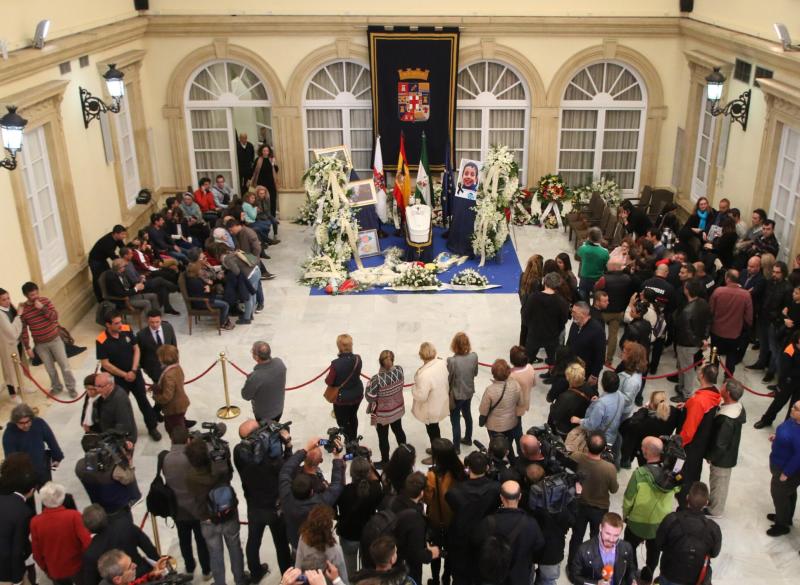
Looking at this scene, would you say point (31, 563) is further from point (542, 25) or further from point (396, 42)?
point (542, 25)

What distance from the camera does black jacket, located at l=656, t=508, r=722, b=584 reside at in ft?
18.4

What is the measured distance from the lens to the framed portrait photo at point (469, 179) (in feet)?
47.3

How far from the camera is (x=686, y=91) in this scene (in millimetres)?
15719

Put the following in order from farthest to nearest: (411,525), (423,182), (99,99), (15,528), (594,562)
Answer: (423,182) → (99,99) → (15,528) → (411,525) → (594,562)

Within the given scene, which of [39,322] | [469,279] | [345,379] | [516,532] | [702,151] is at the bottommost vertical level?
[469,279]

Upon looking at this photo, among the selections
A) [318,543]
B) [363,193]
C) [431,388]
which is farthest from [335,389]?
[363,193]

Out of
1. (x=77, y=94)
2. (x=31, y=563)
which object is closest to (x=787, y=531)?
(x=31, y=563)

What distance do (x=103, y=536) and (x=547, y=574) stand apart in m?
3.27

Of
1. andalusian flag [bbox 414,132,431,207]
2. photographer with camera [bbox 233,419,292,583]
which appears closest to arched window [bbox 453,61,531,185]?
andalusian flag [bbox 414,132,431,207]

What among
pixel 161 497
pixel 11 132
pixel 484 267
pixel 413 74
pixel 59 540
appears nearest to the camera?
pixel 59 540

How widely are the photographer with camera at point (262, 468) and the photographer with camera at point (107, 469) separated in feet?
3.19

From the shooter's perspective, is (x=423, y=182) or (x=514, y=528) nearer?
(x=514, y=528)

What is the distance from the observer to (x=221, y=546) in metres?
6.41

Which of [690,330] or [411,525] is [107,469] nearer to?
[411,525]
